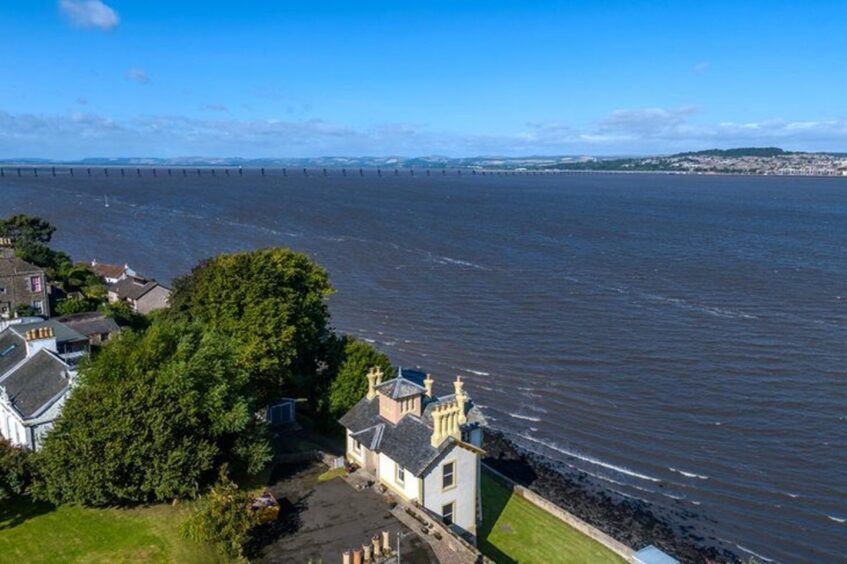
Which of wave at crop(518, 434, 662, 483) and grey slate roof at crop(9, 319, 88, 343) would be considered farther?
wave at crop(518, 434, 662, 483)

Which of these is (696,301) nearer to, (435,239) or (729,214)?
(435,239)

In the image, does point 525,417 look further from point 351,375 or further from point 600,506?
point 351,375

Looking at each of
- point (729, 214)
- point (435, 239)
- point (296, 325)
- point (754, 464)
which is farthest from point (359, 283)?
point (729, 214)

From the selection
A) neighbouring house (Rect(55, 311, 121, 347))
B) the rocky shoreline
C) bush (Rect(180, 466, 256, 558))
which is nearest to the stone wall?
the rocky shoreline

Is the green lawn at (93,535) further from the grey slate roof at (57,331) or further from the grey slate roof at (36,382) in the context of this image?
the grey slate roof at (57,331)

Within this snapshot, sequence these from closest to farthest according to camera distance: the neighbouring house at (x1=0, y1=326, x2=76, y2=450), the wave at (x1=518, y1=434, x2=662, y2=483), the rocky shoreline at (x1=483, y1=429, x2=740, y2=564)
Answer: the neighbouring house at (x1=0, y1=326, x2=76, y2=450), the rocky shoreline at (x1=483, y1=429, x2=740, y2=564), the wave at (x1=518, y1=434, x2=662, y2=483)

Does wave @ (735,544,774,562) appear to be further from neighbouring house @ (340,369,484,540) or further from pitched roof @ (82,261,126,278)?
pitched roof @ (82,261,126,278)

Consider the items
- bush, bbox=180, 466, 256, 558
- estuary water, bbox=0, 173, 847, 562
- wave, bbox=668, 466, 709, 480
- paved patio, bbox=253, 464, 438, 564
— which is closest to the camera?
bush, bbox=180, 466, 256, 558
